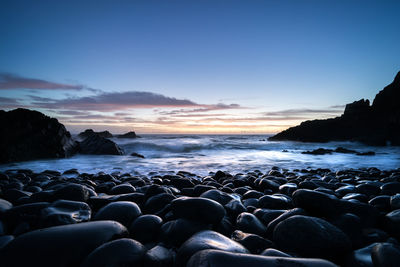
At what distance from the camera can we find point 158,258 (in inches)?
53.1

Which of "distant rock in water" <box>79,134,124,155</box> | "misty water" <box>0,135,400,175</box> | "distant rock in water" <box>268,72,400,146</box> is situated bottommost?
"misty water" <box>0,135,400,175</box>

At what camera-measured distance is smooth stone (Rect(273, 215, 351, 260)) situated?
1512 millimetres

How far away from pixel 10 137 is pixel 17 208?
9.03 meters

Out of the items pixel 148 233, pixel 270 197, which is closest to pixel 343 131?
pixel 270 197

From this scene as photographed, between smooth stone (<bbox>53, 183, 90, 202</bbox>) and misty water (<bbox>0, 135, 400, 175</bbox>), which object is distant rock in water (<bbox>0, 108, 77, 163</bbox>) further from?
smooth stone (<bbox>53, 183, 90, 202</bbox>)

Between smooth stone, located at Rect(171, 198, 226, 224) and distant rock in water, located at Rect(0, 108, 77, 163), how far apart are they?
10060 millimetres

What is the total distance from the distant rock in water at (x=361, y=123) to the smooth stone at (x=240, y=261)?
936 inches

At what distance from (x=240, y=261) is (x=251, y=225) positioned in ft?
3.18

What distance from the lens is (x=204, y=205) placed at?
6.42ft

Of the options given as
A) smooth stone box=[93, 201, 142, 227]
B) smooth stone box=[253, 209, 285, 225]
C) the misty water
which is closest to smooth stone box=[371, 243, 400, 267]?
smooth stone box=[253, 209, 285, 225]

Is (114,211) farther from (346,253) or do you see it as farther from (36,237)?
(346,253)

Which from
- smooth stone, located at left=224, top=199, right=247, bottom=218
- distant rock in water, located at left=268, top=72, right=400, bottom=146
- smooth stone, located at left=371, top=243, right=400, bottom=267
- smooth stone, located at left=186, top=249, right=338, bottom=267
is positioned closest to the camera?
smooth stone, located at left=186, top=249, right=338, bottom=267

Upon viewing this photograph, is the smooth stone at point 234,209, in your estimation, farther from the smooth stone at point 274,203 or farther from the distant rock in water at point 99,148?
the distant rock in water at point 99,148

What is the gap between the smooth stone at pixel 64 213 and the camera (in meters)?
1.82
